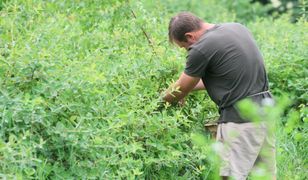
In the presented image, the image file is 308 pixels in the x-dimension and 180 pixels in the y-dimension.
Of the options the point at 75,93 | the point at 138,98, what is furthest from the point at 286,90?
the point at 75,93

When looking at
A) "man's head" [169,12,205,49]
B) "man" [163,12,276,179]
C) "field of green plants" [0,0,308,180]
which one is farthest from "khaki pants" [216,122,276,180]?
"man's head" [169,12,205,49]

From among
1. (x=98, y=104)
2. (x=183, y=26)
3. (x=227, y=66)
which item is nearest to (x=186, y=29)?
(x=183, y=26)

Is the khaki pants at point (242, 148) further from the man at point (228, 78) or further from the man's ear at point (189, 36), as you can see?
the man's ear at point (189, 36)

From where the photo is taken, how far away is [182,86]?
5277 millimetres

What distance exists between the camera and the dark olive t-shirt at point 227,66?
520cm

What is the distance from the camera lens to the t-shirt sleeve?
17.0 feet

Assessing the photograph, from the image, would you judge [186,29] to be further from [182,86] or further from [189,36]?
[182,86]

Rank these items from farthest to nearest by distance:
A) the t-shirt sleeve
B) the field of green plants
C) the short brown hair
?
the short brown hair
the t-shirt sleeve
the field of green plants

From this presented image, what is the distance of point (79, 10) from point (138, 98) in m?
1.98

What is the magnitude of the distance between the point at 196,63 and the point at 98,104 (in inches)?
31.7

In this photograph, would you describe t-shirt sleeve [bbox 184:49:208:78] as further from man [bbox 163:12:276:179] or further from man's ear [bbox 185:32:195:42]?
man's ear [bbox 185:32:195:42]

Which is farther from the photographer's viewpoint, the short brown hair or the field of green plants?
the short brown hair

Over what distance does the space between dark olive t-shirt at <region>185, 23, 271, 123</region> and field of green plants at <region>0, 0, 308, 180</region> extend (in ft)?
1.10

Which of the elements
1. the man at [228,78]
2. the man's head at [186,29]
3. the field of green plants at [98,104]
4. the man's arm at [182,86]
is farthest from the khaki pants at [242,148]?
the man's head at [186,29]
